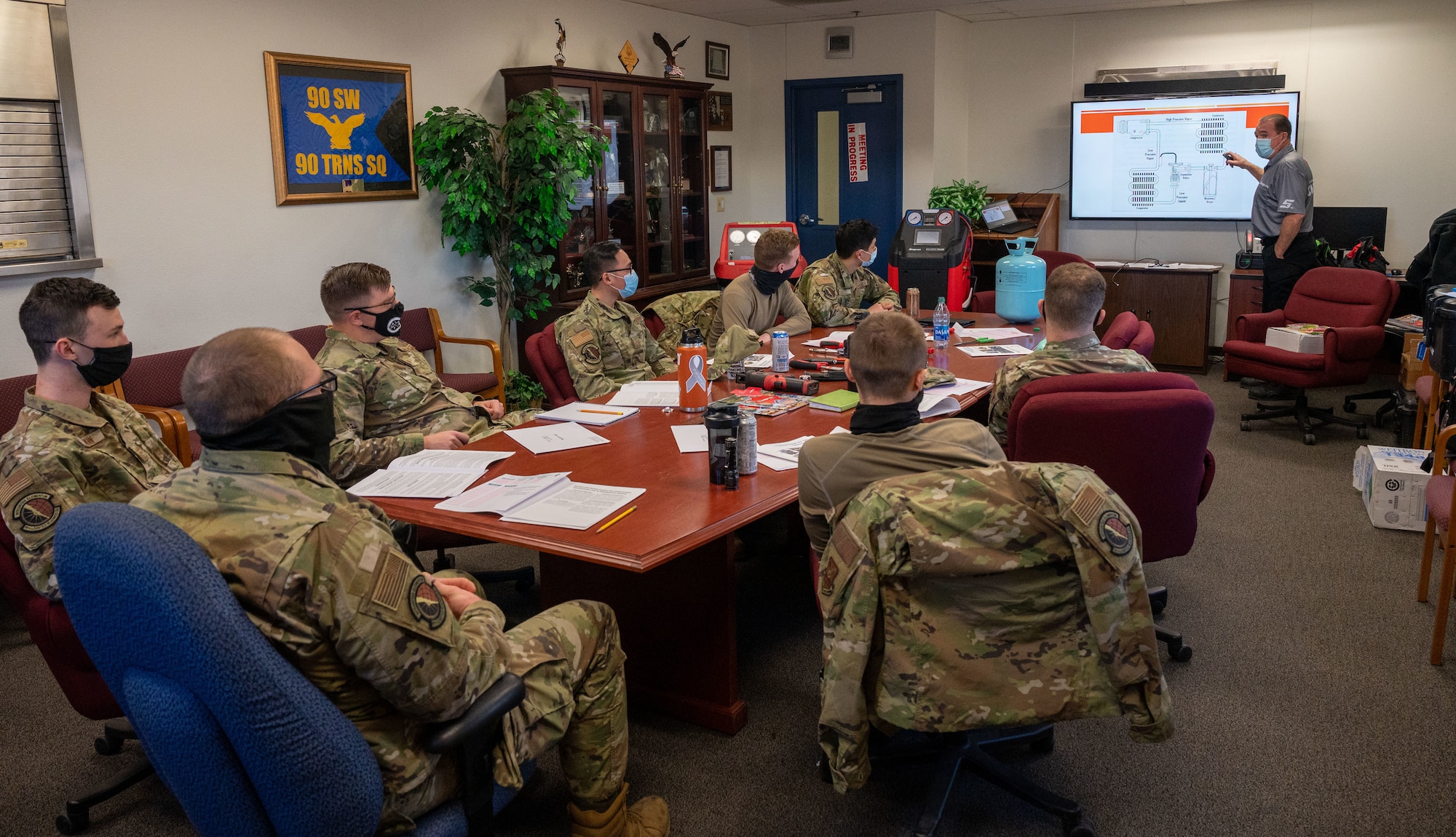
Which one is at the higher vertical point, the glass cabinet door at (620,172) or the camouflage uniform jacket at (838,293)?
the glass cabinet door at (620,172)

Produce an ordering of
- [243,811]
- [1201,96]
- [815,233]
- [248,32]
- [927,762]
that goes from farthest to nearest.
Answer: [815,233]
[1201,96]
[248,32]
[927,762]
[243,811]

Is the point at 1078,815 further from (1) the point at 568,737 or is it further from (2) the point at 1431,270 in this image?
(2) the point at 1431,270

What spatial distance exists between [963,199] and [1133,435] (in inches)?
214

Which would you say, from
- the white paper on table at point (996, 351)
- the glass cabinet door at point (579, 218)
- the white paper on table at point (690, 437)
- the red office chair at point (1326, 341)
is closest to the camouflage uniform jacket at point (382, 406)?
the white paper on table at point (690, 437)

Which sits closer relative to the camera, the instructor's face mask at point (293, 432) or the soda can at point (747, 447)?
the instructor's face mask at point (293, 432)

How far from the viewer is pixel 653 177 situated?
6.86m

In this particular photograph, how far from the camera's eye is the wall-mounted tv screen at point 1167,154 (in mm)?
7289

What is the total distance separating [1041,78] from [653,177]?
132 inches

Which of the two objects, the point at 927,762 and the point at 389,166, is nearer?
the point at 927,762

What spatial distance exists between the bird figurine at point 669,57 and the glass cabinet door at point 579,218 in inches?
40.9

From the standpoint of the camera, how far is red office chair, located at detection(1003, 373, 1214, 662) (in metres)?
2.73

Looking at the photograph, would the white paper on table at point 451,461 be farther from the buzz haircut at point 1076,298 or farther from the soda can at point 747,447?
the buzz haircut at point 1076,298

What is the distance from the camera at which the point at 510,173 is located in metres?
5.50

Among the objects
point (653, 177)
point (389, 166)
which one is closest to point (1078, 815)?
point (389, 166)
